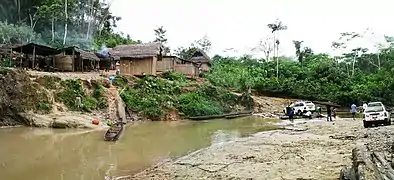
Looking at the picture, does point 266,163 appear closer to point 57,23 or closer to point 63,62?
point 63,62

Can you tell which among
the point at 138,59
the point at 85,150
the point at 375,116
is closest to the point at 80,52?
the point at 138,59

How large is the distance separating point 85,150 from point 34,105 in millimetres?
11211

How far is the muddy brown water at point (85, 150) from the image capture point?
14.0m

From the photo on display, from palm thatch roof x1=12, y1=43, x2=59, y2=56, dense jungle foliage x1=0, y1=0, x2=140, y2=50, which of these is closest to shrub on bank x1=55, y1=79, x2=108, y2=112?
palm thatch roof x1=12, y1=43, x2=59, y2=56

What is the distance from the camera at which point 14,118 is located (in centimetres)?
2730

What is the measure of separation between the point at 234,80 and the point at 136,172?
39.0 m

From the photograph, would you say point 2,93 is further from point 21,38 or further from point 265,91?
point 265,91

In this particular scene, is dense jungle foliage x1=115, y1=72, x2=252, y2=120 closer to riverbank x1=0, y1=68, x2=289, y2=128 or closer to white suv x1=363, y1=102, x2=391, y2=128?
riverbank x1=0, y1=68, x2=289, y2=128

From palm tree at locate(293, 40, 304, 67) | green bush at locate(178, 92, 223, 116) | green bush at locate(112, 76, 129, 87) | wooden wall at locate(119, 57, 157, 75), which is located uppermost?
palm tree at locate(293, 40, 304, 67)

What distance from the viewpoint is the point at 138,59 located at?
1703 inches

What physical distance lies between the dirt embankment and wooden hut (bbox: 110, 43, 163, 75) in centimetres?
1310

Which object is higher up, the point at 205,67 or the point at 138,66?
the point at 205,67

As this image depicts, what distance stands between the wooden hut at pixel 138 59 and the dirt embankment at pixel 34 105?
1310cm

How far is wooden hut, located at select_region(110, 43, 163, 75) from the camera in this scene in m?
42.8
